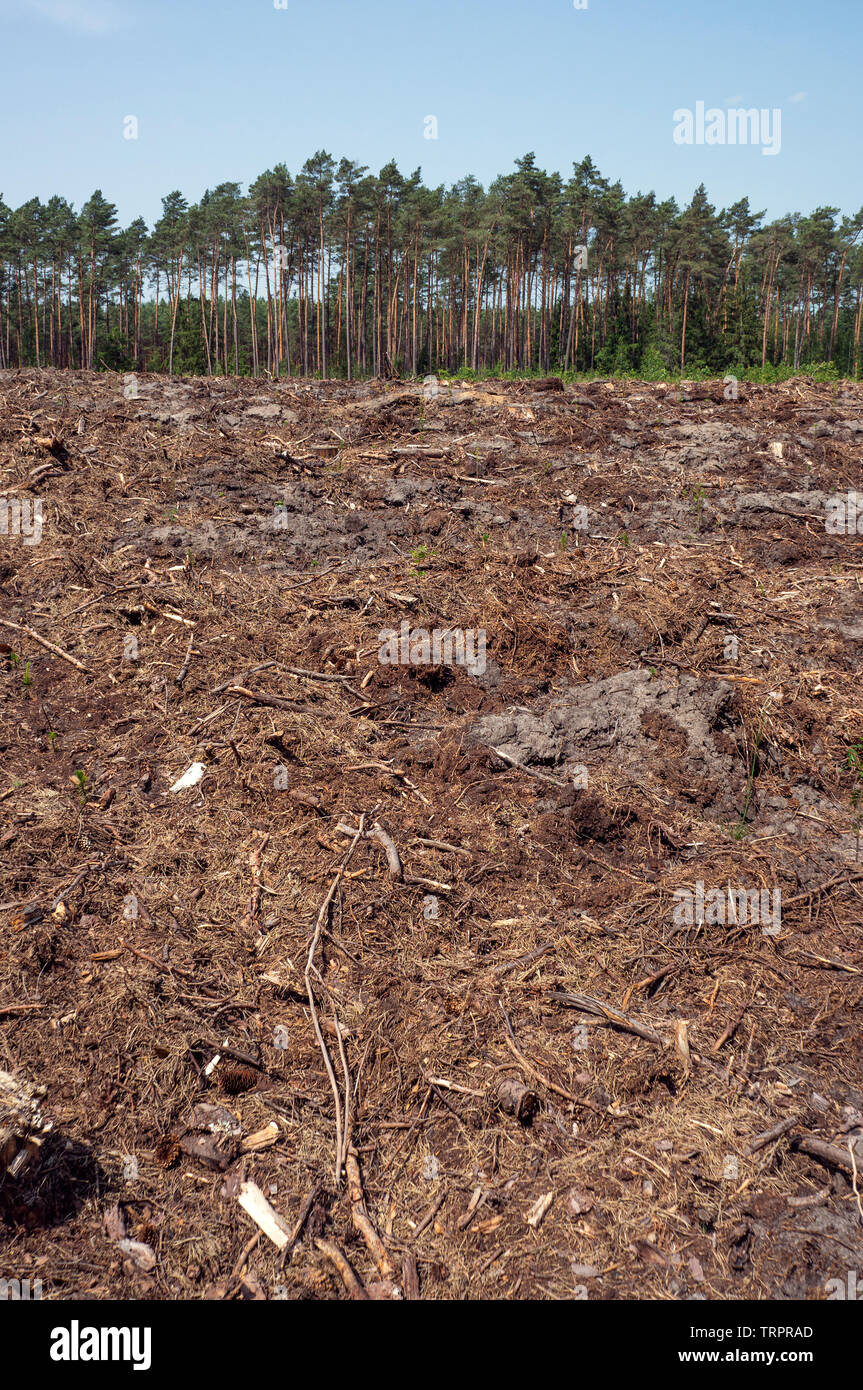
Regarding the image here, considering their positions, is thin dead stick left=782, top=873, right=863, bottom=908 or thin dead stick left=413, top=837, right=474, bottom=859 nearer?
thin dead stick left=782, top=873, right=863, bottom=908

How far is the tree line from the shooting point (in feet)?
157

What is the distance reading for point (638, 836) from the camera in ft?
18.5

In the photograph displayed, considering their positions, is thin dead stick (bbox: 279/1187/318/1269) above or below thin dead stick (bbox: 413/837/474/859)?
below

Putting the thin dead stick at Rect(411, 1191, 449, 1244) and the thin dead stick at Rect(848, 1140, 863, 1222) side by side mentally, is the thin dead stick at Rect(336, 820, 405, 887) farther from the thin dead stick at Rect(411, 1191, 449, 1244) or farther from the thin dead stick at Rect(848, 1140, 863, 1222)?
the thin dead stick at Rect(848, 1140, 863, 1222)

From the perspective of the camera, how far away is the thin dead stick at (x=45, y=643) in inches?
273

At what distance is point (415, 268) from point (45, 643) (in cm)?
5209

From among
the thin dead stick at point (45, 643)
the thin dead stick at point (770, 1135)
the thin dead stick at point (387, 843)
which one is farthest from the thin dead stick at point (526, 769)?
the thin dead stick at point (45, 643)

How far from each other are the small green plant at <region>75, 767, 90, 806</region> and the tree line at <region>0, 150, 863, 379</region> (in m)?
42.1

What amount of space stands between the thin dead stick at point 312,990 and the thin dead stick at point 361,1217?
2.0 inches

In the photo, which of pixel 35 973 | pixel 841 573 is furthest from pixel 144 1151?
pixel 841 573

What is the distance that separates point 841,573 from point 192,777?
22.3ft

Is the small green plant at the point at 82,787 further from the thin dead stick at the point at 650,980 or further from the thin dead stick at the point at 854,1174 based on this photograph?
the thin dead stick at the point at 854,1174

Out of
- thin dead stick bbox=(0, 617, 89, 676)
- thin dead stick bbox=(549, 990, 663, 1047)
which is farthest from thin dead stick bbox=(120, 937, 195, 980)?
thin dead stick bbox=(0, 617, 89, 676)

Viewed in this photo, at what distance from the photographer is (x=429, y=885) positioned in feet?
16.9
